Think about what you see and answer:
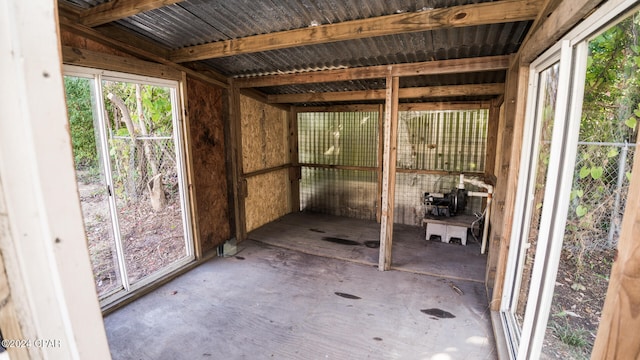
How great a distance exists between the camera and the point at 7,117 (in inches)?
14.9

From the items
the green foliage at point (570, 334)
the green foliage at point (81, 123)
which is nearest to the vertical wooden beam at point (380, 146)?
the green foliage at point (570, 334)

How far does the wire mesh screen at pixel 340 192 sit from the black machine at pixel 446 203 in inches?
50.6

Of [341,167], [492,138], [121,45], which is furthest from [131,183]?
[492,138]

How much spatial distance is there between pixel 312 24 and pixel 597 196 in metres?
2.33

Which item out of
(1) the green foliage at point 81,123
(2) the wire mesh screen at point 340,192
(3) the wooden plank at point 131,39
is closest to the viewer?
(3) the wooden plank at point 131,39

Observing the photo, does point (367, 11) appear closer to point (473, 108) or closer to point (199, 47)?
point (199, 47)

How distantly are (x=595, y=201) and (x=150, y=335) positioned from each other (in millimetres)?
3288

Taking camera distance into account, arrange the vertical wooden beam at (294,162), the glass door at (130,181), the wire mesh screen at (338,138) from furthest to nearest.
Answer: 1. the vertical wooden beam at (294,162)
2. the wire mesh screen at (338,138)
3. the glass door at (130,181)

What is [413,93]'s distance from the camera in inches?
163

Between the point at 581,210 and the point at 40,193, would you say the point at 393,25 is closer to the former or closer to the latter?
the point at 581,210

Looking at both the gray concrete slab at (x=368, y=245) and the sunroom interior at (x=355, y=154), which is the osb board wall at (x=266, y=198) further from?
the gray concrete slab at (x=368, y=245)

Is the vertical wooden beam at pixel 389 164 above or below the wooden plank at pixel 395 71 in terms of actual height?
below

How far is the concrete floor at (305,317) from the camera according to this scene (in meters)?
2.16

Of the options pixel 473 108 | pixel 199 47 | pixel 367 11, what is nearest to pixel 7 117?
pixel 367 11
